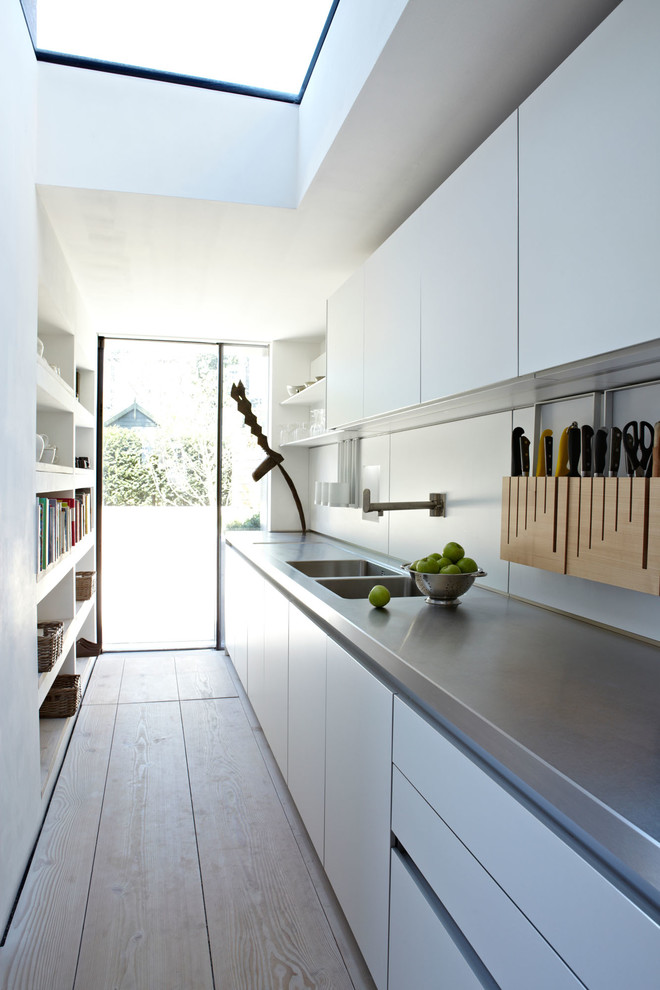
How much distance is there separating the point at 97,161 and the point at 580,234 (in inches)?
73.6

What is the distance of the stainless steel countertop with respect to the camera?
76 centimetres

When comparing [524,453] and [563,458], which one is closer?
[563,458]

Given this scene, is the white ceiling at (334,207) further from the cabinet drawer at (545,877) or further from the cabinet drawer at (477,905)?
the cabinet drawer at (477,905)

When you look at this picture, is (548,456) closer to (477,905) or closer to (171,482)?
(477,905)

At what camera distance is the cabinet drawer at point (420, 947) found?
1.05m

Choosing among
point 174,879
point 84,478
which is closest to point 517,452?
point 174,879

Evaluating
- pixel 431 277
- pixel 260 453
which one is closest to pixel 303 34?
pixel 431 277

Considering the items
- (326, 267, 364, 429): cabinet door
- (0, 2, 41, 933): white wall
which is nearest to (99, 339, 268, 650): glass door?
(326, 267, 364, 429): cabinet door

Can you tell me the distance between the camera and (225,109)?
8.07 feet

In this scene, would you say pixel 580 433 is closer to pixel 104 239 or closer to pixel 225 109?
pixel 225 109

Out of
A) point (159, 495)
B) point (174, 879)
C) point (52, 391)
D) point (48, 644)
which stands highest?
point (52, 391)

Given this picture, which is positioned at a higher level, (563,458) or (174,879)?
(563,458)

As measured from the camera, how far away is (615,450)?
1385mm

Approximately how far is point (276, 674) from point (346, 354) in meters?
1.39
